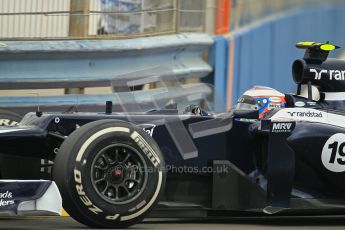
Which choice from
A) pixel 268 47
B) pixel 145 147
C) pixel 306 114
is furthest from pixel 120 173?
pixel 268 47

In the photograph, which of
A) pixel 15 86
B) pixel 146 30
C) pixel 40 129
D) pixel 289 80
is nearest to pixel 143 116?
pixel 40 129

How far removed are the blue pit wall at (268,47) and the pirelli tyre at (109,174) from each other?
503 centimetres

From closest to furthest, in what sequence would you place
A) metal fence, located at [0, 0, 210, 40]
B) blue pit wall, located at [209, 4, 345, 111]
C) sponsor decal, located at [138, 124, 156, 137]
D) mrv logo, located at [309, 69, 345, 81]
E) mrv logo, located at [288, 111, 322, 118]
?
sponsor decal, located at [138, 124, 156, 137], mrv logo, located at [288, 111, 322, 118], mrv logo, located at [309, 69, 345, 81], metal fence, located at [0, 0, 210, 40], blue pit wall, located at [209, 4, 345, 111]

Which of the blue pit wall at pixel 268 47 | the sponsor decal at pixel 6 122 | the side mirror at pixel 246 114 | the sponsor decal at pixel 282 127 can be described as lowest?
the sponsor decal at pixel 6 122

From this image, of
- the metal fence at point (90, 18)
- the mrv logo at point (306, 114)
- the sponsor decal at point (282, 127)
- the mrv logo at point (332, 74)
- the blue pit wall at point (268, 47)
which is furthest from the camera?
the blue pit wall at point (268, 47)

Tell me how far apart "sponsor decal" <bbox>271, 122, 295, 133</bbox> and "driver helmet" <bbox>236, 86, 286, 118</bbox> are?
0.97 m

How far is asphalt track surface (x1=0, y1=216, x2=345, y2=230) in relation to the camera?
8.02 metres

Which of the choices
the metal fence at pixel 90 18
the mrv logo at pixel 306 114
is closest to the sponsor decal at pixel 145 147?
the mrv logo at pixel 306 114

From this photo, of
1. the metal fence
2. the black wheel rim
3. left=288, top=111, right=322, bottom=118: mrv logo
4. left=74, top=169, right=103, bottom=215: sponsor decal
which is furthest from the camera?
the metal fence

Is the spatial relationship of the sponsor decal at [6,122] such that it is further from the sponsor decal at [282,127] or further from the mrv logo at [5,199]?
the sponsor decal at [282,127]

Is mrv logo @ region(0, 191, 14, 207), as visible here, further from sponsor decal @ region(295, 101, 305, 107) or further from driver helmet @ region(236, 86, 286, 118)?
driver helmet @ region(236, 86, 286, 118)

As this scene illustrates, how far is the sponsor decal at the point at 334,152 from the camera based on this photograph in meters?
8.36
